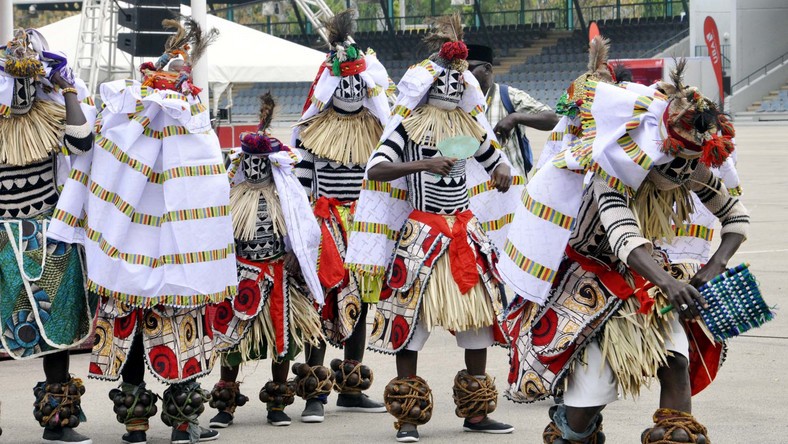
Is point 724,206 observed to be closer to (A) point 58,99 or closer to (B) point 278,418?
(B) point 278,418

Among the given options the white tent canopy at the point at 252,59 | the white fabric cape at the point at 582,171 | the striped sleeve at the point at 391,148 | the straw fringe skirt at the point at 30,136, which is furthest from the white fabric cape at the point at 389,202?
the white tent canopy at the point at 252,59

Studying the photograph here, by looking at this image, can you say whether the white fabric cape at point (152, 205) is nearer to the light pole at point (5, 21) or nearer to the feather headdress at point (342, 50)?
the feather headdress at point (342, 50)

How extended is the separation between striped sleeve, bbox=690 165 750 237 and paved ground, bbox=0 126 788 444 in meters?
1.61

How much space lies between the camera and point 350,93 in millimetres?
7367

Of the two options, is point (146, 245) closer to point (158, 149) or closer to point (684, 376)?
point (158, 149)

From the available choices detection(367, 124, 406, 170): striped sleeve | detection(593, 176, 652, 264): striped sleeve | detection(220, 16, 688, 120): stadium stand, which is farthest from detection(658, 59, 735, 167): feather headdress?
detection(220, 16, 688, 120): stadium stand

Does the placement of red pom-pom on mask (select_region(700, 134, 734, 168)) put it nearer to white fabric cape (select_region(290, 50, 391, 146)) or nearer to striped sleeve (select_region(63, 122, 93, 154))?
striped sleeve (select_region(63, 122, 93, 154))

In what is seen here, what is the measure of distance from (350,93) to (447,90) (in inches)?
37.0

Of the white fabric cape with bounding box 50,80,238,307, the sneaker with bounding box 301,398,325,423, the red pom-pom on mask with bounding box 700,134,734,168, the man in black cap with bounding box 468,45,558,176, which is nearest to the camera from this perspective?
the red pom-pom on mask with bounding box 700,134,734,168

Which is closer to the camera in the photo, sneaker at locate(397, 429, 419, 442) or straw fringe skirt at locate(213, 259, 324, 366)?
sneaker at locate(397, 429, 419, 442)

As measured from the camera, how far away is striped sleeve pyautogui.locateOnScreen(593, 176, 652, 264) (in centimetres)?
459

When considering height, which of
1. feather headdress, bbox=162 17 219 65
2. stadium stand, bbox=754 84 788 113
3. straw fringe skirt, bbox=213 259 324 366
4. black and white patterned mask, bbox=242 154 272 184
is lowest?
stadium stand, bbox=754 84 788 113

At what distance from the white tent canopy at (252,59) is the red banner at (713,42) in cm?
2692

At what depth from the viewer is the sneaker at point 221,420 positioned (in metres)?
6.83
